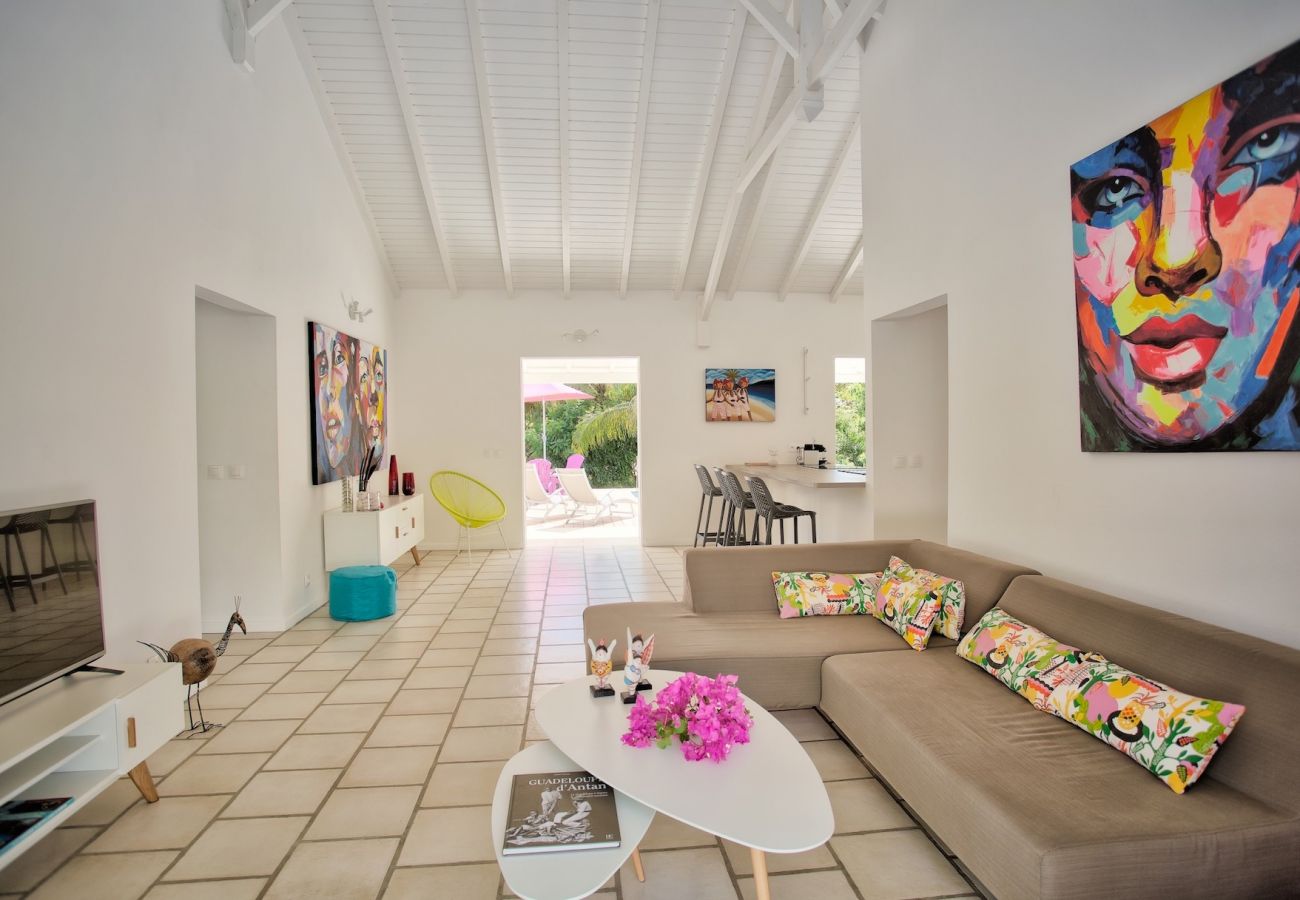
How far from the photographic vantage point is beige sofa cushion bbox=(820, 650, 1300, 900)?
5.30 ft

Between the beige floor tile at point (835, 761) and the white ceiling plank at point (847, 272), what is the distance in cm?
551

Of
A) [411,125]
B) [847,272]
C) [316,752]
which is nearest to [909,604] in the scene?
[316,752]

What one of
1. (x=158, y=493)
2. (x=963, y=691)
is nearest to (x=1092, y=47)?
(x=963, y=691)

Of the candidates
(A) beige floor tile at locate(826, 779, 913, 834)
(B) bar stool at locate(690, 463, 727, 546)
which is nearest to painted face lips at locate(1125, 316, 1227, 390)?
(A) beige floor tile at locate(826, 779, 913, 834)

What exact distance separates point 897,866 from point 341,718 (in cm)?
240

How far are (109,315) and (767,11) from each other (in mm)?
3887

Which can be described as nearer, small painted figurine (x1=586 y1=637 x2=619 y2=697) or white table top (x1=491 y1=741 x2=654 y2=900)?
white table top (x1=491 y1=741 x2=654 y2=900)

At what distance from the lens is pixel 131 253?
10.4 ft

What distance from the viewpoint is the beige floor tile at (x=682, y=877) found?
80.0 inches

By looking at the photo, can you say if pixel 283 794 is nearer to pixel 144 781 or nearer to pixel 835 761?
pixel 144 781

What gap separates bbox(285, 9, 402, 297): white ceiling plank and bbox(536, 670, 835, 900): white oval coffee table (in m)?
4.89

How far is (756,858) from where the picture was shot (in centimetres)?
181

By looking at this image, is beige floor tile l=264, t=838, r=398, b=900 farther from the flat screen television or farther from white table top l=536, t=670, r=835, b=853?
the flat screen television

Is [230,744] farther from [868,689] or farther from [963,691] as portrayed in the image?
[963,691]
